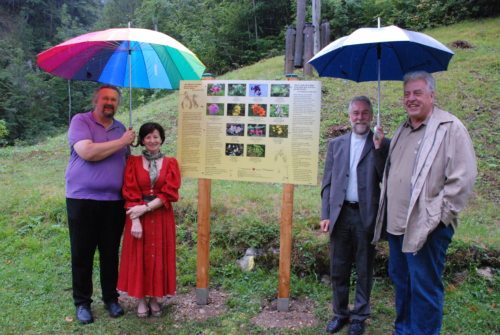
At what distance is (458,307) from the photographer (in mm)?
4082

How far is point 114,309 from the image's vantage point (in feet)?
13.3

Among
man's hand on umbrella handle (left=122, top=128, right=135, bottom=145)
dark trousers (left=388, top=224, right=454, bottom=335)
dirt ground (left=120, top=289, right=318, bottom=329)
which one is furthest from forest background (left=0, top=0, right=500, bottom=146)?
dark trousers (left=388, top=224, right=454, bottom=335)

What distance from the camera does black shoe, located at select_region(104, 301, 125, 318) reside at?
13.2 feet

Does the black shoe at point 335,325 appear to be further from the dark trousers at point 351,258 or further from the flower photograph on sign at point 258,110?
the flower photograph on sign at point 258,110

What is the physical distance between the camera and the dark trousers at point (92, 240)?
12.3ft

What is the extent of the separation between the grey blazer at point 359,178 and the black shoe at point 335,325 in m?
0.82

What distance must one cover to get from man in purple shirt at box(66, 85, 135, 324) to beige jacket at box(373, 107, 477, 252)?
2314 millimetres

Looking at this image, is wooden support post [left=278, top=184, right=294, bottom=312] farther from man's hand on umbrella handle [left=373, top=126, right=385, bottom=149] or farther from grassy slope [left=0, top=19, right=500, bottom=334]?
man's hand on umbrella handle [left=373, top=126, right=385, bottom=149]

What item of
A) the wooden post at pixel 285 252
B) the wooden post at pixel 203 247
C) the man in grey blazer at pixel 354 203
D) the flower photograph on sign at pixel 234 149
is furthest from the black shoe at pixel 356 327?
the flower photograph on sign at pixel 234 149

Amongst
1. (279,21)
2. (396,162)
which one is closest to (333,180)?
(396,162)

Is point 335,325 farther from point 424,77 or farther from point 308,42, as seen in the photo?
point 308,42

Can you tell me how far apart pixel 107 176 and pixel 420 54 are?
8.99ft

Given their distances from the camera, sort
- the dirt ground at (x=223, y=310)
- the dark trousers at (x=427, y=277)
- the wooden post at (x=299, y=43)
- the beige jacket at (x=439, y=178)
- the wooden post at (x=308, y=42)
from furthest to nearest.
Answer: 1. the wooden post at (x=299, y=43)
2. the wooden post at (x=308, y=42)
3. the dirt ground at (x=223, y=310)
4. the dark trousers at (x=427, y=277)
5. the beige jacket at (x=439, y=178)

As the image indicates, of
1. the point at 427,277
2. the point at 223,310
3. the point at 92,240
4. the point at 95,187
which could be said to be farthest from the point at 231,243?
the point at 427,277
